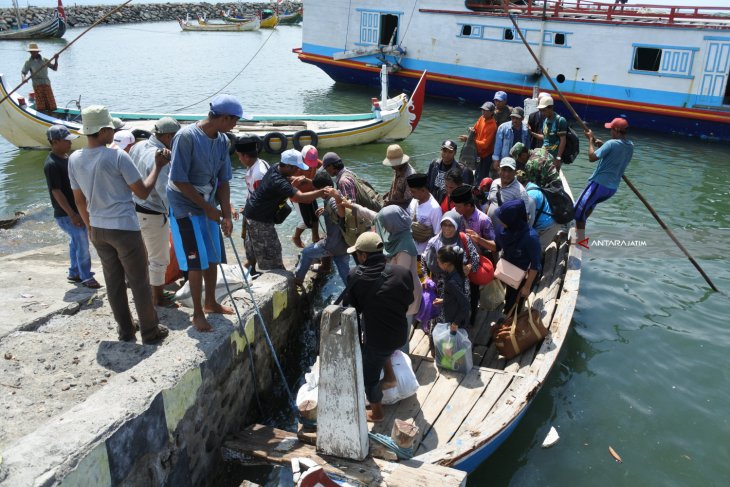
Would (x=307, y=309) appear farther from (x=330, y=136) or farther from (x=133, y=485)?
(x=330, y=136)

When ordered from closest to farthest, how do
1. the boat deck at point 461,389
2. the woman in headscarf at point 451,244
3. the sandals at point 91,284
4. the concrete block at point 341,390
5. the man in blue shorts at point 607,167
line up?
1. the concrete block at point 341,390
2. the boat deck at point 461,389
3. the woman in headscarf at point 451,244
4. the sandals at point 91,284
5. the man in blue shorts at point 607,167

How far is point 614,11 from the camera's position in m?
19.2

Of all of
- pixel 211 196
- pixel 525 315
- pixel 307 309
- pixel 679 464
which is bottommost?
Result: pixel 679 464

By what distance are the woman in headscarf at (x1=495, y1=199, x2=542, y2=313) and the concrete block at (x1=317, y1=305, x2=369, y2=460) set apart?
251 centimetres

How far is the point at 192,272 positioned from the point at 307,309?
2323 millimetres

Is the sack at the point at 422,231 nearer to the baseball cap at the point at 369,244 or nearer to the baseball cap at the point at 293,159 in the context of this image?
the baseball cap at the point at 293,159

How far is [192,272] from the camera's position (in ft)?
15.4

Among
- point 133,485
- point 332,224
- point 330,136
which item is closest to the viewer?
point 133,485

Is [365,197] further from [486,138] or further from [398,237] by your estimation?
[486,138]

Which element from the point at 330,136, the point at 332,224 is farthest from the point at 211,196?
the point at 330,136

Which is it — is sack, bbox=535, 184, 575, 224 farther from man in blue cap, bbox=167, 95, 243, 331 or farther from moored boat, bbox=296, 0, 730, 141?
moored boat, bbox=296, 0, 730, 141

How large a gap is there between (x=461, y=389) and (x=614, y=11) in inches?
717

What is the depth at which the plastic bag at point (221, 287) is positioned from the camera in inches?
205

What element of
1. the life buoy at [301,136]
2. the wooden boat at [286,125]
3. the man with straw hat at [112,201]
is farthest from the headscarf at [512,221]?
the wooden boat at [286,125]
